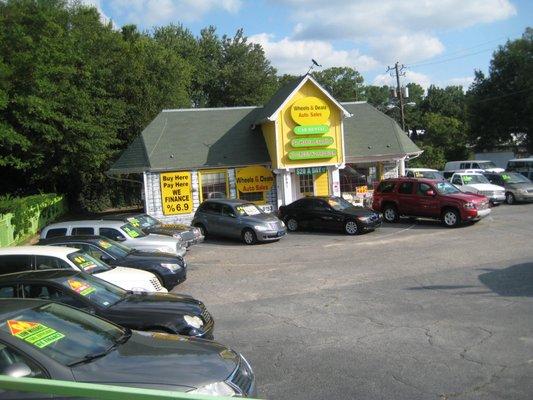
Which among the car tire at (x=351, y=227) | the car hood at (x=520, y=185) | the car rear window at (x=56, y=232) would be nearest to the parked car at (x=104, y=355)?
the car rear window at (x=56, y=232)

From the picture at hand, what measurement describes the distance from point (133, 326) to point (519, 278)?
8593mm

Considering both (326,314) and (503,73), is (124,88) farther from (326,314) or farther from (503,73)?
(503,73)

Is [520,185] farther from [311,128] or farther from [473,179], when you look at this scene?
[311,128]

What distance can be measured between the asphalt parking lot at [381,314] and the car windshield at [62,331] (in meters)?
2.10

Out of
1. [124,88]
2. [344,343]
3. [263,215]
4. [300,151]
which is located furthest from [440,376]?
[124,88]

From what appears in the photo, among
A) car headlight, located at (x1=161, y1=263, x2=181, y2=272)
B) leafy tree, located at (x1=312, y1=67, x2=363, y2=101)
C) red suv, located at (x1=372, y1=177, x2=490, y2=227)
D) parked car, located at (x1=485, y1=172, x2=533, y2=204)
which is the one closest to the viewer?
car headlight, located at (x1=161, y1=263, x2=181, y2=272)

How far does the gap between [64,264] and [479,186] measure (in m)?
22.8

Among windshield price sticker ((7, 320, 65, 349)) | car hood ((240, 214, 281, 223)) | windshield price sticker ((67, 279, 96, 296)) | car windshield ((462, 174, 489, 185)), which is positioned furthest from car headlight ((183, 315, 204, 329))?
car windshield ((462, 174, 489, 185))

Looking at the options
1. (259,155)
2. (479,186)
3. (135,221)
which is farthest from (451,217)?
(135,221)

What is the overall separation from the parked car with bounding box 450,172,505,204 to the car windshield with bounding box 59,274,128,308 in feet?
71.4

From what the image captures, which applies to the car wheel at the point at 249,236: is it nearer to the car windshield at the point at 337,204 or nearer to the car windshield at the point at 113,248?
the car windshield at the point at 337,204

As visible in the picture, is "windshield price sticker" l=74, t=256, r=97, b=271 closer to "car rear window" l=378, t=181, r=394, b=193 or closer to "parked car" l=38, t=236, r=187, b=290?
"parked car" l=38, t=236, r=187, b=290

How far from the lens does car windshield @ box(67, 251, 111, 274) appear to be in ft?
34.5

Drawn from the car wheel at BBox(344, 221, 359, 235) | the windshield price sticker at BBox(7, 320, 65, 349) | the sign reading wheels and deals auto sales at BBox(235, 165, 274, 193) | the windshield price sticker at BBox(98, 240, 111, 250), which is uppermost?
the sign reading wheels and deals auto sales at BBox(235, 165, 274, 193)
